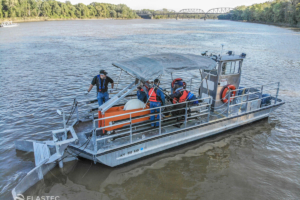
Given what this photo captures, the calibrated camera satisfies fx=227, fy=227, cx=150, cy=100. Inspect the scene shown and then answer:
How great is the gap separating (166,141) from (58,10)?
129234mm

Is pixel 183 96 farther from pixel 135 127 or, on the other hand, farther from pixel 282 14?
pixel 282 14

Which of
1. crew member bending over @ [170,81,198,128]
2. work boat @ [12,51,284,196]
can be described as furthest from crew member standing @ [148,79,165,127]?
crew member bending over @ [170,81,198,128]

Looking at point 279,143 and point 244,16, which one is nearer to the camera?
point 279,143

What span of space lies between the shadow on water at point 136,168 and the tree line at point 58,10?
105373 mm

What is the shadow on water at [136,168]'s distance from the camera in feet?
22.9

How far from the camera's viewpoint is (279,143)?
9844 mm

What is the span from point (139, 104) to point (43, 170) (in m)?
3.74

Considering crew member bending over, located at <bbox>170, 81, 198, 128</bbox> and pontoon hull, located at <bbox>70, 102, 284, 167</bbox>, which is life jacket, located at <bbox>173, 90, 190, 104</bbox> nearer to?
crew member bending over, located at <bbox>170, 81, 198, 128</bbox>

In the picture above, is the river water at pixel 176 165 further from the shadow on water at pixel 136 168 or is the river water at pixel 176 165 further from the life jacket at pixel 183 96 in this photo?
the life jacket at pixel 183 96

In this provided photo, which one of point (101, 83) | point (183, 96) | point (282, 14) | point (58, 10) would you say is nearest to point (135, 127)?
point (183, 96)

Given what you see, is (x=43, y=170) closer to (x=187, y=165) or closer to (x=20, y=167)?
(x=20, y=167)

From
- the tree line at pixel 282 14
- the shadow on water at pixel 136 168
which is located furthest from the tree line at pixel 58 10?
the shadow on water at pixel 136 168

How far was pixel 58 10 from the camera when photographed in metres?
Answer: 118

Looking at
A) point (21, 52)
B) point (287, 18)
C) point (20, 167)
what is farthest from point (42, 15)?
point (20, 167)
